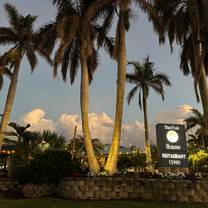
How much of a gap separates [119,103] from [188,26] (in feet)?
26.6

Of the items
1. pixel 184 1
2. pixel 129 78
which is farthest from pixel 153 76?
pixel 184 1

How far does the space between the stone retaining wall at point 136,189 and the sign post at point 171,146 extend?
91.0 inches

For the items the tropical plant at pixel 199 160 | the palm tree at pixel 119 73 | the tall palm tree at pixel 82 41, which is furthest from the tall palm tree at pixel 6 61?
the tropical plant at pixel 199 160

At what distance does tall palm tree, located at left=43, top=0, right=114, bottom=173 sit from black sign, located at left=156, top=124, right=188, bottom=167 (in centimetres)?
459

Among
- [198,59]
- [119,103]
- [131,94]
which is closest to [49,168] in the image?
[119,103]

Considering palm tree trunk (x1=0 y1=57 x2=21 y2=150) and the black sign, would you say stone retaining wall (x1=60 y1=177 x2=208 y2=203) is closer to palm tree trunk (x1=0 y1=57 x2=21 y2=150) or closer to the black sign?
the black sign

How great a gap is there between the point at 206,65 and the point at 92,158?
12403 mm

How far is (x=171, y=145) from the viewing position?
20.0 metres

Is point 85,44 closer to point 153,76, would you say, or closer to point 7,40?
point 7,40

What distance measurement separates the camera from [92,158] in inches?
849

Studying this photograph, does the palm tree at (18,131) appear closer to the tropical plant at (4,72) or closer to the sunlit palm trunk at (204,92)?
the tropical plant at (4,72)

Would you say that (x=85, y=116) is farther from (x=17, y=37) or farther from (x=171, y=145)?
(x=17, y=37)

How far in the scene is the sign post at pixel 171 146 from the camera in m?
19.5

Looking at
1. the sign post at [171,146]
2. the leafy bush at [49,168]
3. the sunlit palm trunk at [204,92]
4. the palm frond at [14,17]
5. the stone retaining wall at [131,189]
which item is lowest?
the stone retaining wall at [131,189]
